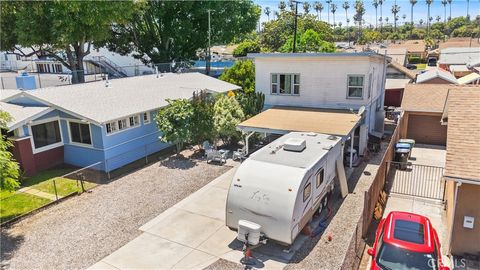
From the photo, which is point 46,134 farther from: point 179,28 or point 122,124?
point 179,28

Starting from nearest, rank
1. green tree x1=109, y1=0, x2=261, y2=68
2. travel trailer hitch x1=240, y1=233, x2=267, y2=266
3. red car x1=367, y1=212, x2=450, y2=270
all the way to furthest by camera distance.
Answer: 1. red car x1=367, y1=212, x2=450, y2=270
2. travel trailer hitch x1=240, y1=233, x2=267, y2=266
3. green tree x1=109, y1=0, x2=261, y2=68

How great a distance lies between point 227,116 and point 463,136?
13.1 meters

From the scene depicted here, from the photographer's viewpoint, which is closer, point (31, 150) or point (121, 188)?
point (121, 188)

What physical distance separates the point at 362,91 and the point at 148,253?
1592 cm

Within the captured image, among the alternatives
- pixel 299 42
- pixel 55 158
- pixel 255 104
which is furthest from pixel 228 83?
pixel 299 42

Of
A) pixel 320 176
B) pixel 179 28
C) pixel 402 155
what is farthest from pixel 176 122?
pixel 179 28

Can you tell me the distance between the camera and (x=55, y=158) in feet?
64.0

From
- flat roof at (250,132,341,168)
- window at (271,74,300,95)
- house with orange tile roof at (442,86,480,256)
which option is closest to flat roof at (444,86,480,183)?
house with orange tile roof at (442,86,480,256)

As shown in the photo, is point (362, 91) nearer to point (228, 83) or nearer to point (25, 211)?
point (228, 83)

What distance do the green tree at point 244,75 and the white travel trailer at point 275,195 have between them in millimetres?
20703

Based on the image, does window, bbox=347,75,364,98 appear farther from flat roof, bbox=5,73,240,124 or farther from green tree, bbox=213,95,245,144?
flat roof, bbox=5,73,240,124

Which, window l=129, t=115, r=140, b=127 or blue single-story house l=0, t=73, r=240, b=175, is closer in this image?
blue single-story house l=0, t=73, r=240, b=175

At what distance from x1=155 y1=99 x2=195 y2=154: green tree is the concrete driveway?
21.6 feet

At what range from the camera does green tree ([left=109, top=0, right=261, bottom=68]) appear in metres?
44.8
